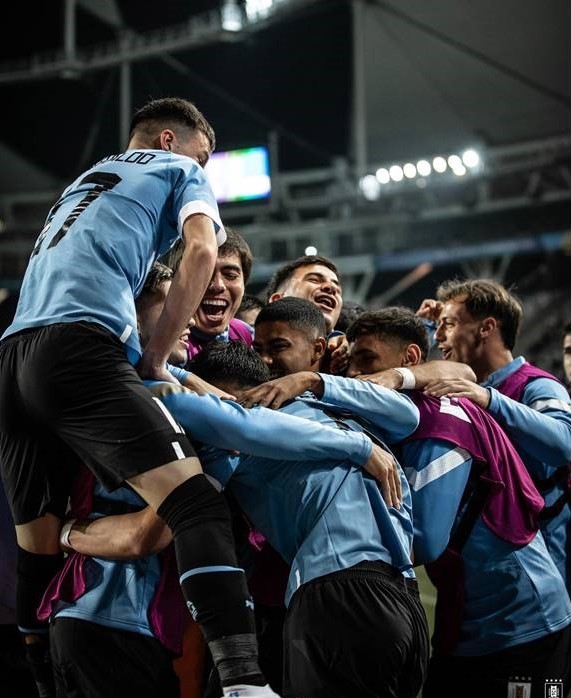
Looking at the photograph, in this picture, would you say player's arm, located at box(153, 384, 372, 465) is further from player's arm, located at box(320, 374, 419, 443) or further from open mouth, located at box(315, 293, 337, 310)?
open mouth, located at box(315, 293, 337, 310)

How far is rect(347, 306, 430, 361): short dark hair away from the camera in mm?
3412

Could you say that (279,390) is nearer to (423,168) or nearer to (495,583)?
(495,583)

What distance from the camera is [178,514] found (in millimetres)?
2398

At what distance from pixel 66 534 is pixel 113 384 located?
1.73 feet

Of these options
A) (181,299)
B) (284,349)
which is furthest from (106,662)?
(284,349)

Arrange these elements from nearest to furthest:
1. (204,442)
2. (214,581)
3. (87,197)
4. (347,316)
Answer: (214,581), (204,442), (87,197), (347,316)

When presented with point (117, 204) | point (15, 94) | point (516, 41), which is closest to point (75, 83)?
point (15, 94)

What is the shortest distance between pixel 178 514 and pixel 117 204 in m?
1.07

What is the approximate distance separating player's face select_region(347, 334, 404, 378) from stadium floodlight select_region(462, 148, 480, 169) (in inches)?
719

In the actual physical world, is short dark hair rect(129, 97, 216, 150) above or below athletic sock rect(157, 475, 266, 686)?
above

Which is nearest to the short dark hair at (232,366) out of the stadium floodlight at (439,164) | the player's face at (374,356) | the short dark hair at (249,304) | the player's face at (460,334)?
the player's face at (374,356)

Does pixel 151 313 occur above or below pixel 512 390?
above

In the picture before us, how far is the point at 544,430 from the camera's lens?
3.27 m

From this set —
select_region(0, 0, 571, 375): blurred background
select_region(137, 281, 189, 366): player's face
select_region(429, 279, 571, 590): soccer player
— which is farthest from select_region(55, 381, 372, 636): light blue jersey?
select_region(0, 0, 571, 375): blurred background
